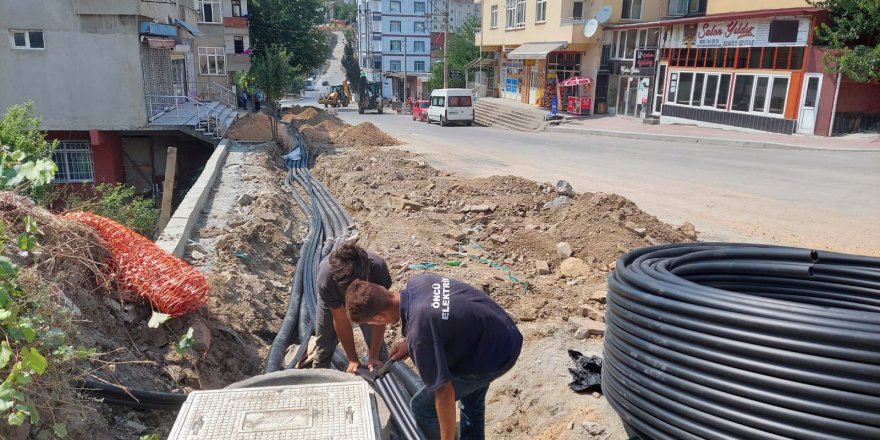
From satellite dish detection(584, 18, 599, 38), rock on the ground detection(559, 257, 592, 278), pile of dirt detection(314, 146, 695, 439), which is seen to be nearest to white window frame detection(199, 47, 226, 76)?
satellite dish detection(584, 18, 599, 38)

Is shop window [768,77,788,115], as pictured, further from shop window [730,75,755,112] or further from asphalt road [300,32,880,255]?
asphalt road [300,32,880,255]

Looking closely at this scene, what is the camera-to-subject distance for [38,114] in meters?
19.2

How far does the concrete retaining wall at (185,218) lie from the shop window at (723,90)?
65.0 feet

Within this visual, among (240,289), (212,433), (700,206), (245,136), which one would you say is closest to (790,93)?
(700,206)

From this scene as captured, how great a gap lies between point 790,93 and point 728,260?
20910mm

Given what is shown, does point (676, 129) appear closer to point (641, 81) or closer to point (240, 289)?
point (641, 81)

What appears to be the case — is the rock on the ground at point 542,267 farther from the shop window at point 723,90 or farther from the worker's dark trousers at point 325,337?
the shop window at point 723,90

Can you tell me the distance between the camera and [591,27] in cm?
3066

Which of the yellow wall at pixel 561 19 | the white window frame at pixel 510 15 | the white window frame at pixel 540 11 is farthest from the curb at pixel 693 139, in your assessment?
the white window frame at pixel 510 15

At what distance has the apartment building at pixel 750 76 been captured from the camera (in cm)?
2069

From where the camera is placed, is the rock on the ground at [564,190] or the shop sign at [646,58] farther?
the shop sign at [646,58]

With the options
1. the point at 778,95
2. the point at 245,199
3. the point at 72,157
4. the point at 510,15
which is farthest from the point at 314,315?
the point at 510,15

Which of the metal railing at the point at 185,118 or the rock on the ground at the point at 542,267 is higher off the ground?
the metal railing at the point at 185,118

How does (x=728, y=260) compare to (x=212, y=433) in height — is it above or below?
above
